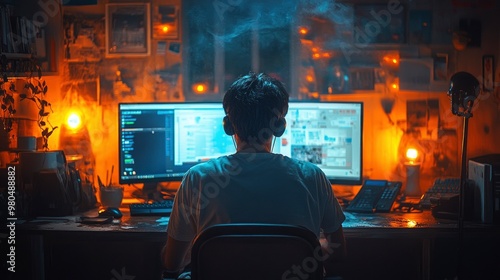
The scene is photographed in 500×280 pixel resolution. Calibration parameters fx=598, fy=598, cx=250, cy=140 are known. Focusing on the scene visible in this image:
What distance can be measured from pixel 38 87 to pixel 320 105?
144 cm

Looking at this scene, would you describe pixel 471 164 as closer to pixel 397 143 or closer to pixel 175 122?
pixel 397 143

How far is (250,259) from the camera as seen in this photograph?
1.53m

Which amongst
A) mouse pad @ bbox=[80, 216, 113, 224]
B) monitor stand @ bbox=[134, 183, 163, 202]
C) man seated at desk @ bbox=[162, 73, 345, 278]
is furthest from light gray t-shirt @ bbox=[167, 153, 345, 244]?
monitor stand @ bbox=[134, 183, 163, 202]

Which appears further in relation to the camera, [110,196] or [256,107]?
[110,196]

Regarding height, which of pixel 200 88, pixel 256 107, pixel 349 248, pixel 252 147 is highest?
pixel 200 88

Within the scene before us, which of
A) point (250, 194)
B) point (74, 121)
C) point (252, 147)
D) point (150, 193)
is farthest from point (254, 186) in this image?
point (74, 121)

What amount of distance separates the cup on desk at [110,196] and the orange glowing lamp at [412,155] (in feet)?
4.85

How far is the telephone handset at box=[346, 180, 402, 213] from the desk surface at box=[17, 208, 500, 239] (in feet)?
0.30

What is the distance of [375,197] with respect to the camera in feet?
9.21

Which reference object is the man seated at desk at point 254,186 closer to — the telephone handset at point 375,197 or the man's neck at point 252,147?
the man's neck at point 252,147

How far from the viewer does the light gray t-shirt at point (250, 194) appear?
167 cm

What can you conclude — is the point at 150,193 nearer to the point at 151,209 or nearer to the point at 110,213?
the point at 151,209

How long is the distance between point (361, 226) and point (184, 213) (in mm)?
922

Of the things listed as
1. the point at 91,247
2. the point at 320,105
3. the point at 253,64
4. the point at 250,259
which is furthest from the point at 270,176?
the point at 91,247
